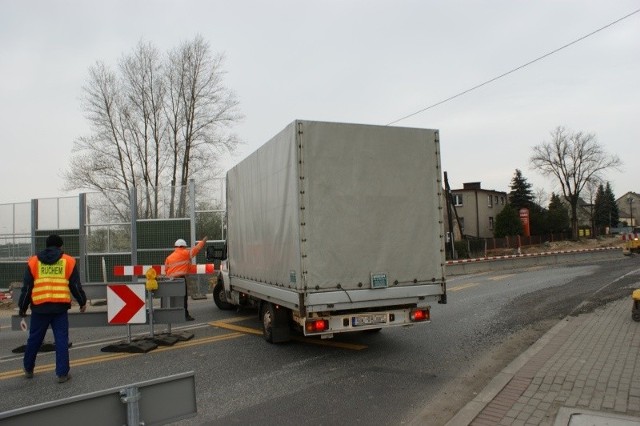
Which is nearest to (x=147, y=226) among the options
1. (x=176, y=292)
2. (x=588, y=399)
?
(x=176, y=292)

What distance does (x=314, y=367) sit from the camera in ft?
22.3

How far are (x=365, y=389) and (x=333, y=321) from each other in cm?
117

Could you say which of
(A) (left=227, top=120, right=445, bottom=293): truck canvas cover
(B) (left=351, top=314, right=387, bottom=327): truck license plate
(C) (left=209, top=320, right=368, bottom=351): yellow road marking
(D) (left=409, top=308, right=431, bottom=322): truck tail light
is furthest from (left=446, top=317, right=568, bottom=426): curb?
(C) (left=209, top=320, right=368, bottom=351): yellow road marking

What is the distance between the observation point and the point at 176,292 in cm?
864

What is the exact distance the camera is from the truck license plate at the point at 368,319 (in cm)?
683

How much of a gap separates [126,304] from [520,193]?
65408 millimetres

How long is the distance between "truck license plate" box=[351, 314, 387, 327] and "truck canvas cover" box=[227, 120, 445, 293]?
42 cm

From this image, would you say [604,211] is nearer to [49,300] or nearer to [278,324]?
[278,324]

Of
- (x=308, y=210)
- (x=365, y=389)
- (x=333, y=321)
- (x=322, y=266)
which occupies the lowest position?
(x=365, y=389)

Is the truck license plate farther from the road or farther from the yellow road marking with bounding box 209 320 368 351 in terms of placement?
the yellow road marking with bounding box 209 320 368 351

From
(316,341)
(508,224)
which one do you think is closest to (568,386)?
(316,341)

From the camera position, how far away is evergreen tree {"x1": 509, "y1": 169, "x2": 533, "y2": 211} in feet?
217

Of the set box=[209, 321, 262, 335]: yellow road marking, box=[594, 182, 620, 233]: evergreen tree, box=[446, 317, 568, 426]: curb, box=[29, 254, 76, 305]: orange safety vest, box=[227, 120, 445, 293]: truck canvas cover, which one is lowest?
box=[446, 317, 568, 426]: curb

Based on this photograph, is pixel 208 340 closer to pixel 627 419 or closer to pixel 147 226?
pixel 627 419
